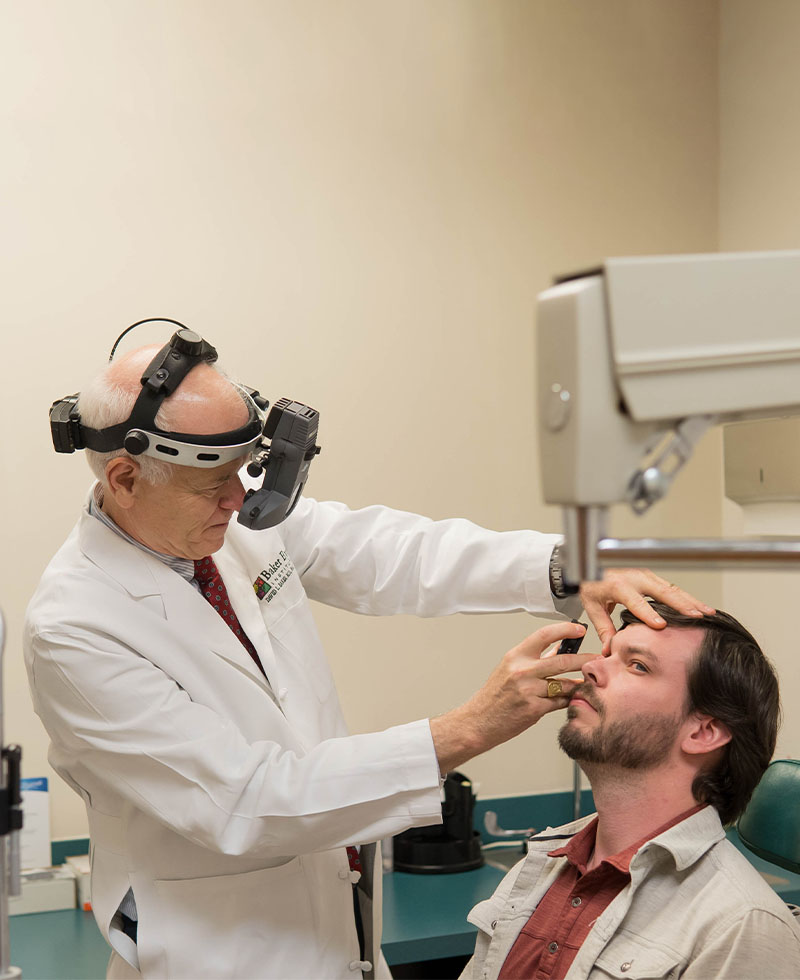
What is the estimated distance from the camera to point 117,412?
1.57 m

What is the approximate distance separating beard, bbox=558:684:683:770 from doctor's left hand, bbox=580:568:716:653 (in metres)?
0.12

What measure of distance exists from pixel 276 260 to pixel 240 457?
1.19 metres

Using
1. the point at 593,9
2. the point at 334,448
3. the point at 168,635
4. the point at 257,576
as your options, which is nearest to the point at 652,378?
the point at 168,635

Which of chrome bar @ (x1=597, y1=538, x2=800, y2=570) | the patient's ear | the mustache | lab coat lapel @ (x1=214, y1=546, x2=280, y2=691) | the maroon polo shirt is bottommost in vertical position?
the maroon polo shirt

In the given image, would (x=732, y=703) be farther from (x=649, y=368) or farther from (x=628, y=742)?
(x=649, y=368)

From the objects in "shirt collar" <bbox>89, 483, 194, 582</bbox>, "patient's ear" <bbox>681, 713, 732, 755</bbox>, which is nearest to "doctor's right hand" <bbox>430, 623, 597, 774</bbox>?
"patient's ear" <bbox>681, 713, 732, 755</bbox>

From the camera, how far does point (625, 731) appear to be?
174 centimetres

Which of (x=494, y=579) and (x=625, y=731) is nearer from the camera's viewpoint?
(x=625, y=731)

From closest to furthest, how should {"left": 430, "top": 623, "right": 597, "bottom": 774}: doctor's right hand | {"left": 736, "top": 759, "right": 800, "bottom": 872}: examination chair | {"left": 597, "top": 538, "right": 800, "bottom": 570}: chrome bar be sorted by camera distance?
1. {"left": 597, "top": 538, "right": 800, "bottom": 570}: chrome bar
2. {"left": 430, "top": 623, "right": 597, "bottom": 774}: doctor's right hand
3. {"left": 736, "top": 759, "right": 800, "bottom": 872}: examination chair

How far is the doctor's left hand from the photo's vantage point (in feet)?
5.38

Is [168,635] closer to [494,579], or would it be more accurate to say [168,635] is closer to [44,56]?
[494,579]

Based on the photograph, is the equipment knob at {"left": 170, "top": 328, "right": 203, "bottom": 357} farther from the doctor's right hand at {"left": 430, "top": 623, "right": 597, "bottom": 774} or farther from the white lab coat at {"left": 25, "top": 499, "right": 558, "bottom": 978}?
the doctor's right hand at {"left": 430, "top": 623, "right": 597, "bottom": 774}

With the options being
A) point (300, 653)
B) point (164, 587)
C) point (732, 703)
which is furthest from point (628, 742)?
point (164, 587)

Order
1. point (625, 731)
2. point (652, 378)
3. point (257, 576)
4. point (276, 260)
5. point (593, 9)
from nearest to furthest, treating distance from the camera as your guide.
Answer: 1. point (652, 378)
2. point (625, 731)
3. point (257, 576)
4. point (276, 260)
5. point (593, 9)
